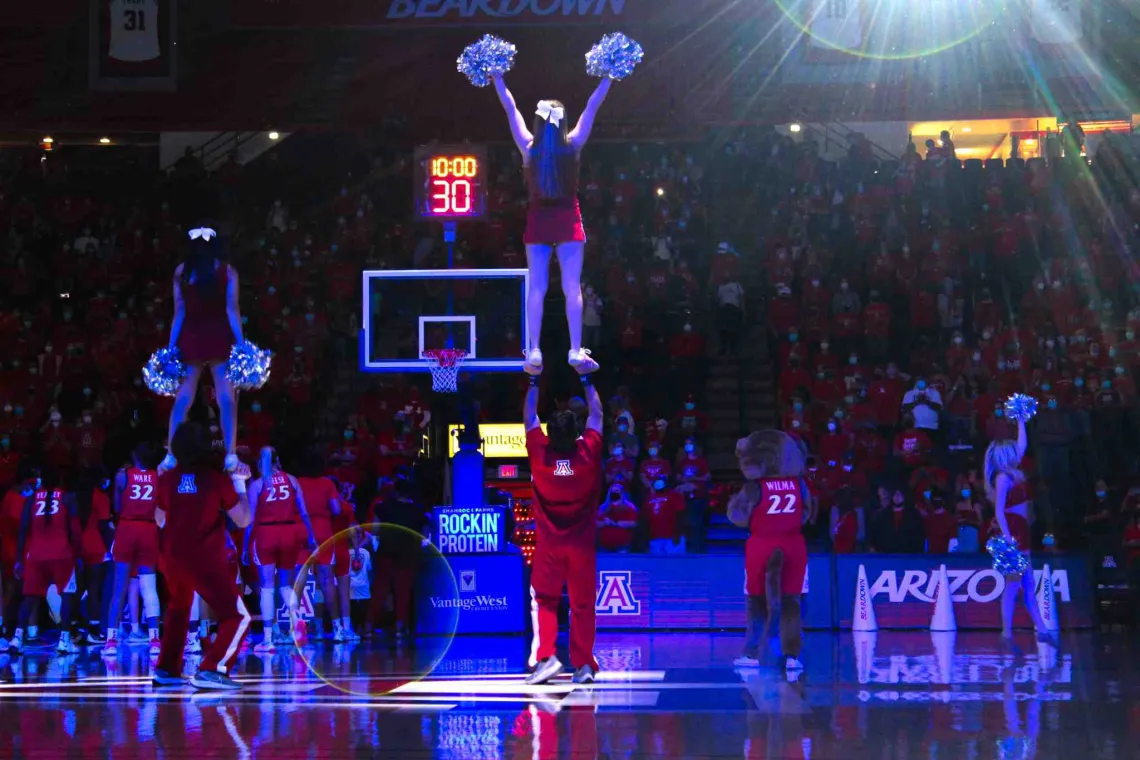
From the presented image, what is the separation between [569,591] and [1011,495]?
620cm

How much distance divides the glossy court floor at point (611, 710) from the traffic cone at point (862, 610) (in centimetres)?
342

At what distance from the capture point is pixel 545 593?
10.1 m

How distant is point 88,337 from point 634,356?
8.51m

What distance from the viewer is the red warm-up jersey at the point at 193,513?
9.47 metres

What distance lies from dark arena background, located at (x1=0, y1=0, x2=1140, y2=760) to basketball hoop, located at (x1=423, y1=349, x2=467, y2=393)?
36 mm

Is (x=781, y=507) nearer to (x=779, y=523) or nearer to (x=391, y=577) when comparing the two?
(x=779, y=523)

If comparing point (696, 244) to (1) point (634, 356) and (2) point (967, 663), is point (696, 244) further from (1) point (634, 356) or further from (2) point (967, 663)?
(2) point (967, 663)

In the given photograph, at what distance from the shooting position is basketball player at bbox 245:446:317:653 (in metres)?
14.0

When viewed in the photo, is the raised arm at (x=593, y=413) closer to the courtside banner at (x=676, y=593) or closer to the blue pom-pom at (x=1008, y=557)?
the blue pom-pom at (x=1008, y=557)

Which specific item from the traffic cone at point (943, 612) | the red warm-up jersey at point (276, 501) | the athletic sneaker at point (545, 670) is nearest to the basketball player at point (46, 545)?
the red warm-up jersey at point (276, 501)

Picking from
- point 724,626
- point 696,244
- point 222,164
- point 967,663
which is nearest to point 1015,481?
point 967,663

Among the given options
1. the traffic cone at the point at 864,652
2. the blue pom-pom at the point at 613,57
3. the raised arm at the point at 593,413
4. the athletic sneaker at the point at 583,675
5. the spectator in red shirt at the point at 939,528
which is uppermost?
the blue pom-pom at the point at 613,57

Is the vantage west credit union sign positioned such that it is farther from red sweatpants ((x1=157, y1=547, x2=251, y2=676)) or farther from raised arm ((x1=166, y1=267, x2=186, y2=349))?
red sweatpants ((x1=157, y1=547, x2=251, y2=676))

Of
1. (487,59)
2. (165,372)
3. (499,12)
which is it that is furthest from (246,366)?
(499,12)
